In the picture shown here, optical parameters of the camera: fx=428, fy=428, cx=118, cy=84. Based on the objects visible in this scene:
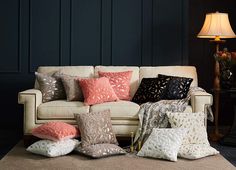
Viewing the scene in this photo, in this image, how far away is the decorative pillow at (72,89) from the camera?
4.81m

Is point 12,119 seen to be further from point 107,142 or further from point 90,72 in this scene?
point 107,142

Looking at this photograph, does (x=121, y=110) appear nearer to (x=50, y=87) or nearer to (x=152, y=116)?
(x=152, y=116)

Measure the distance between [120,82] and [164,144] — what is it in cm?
126

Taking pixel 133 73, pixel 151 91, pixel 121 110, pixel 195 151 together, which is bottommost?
pixel 195 151

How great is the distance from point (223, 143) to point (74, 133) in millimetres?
1768

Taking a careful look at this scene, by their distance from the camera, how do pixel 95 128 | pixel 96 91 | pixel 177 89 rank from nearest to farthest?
pixel 95 128
pixel 96 91
pixel 177 89

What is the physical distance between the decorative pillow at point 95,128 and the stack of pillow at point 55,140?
4.4 inches

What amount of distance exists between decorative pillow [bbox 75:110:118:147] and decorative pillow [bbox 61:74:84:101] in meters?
0.54

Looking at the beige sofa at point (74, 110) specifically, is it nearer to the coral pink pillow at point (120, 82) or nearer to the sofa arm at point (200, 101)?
the sofa arm at point (200, 101)

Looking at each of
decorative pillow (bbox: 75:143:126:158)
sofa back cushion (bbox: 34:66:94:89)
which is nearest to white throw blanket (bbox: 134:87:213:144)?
decorative pillow (bbox: 75:143:126:158)

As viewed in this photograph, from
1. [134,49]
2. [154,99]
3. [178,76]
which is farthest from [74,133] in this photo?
[134,49]

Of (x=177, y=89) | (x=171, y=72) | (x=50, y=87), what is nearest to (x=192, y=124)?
(x=177, y=89)

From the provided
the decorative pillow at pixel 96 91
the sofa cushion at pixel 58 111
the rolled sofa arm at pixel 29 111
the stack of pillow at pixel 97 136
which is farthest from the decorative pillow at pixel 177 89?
the rolled sofa arm at pixel 29 111

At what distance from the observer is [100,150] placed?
3.99 m
